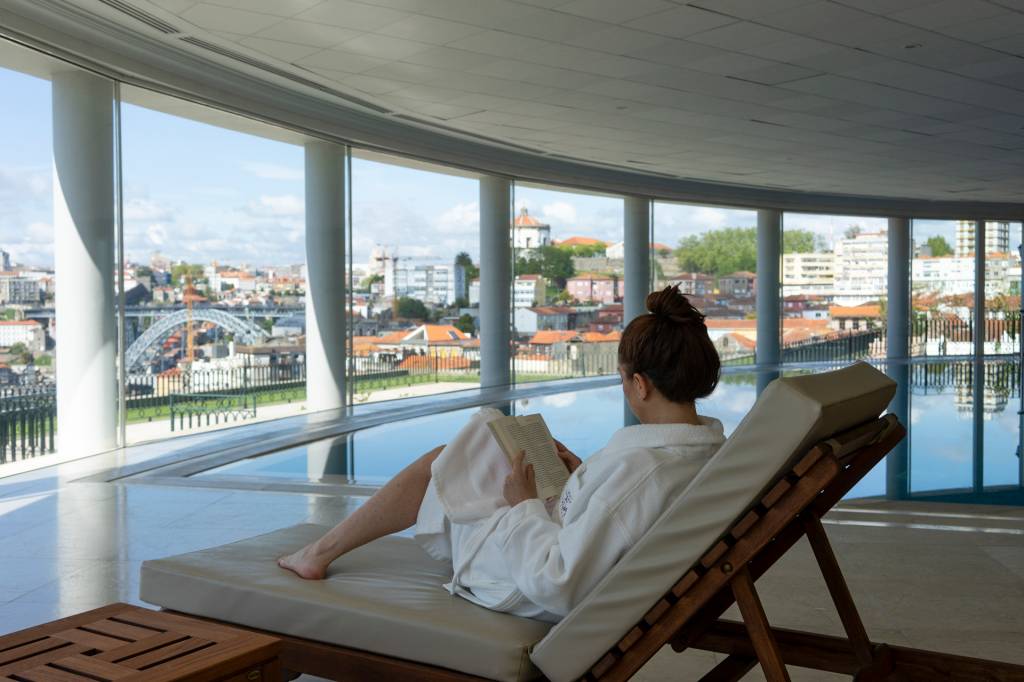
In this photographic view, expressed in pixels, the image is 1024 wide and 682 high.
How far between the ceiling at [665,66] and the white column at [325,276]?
3.12 ft

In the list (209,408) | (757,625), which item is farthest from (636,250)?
(757,625)

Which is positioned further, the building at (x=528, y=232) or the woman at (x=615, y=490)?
the building at (x=528, y=232)

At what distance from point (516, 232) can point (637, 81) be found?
5395 mm

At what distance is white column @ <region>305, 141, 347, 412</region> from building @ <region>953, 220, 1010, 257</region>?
13337mm

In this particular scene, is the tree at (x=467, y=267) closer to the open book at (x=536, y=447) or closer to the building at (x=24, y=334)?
the building at (x=24, y=334)

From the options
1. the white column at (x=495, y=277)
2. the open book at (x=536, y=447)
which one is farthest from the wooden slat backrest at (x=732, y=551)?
the white column at (x=495, y=277)

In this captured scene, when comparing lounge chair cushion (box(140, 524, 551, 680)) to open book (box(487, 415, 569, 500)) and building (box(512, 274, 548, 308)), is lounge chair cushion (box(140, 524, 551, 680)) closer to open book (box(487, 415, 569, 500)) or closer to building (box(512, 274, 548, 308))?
open book (box(487, 415, 569, 500))

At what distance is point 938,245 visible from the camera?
703 inches

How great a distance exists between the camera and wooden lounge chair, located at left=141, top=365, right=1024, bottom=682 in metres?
1.53

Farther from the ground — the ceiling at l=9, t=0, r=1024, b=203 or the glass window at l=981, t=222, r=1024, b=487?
the ceiling at l=9, t=0, r=1024, b=203

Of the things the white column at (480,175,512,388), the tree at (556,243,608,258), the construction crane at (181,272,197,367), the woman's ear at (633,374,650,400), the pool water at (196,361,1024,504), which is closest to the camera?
the woman's ear at (633,374,650,400)

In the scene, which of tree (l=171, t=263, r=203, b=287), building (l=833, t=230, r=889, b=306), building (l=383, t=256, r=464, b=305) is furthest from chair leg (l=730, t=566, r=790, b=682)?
building (l=833, t=230, r=889, b=306)

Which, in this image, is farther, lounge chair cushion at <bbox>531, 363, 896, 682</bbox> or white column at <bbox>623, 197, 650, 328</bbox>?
white column at <bbox>623, 197, 650, 328</bbox>

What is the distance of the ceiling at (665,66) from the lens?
571 centimetres
